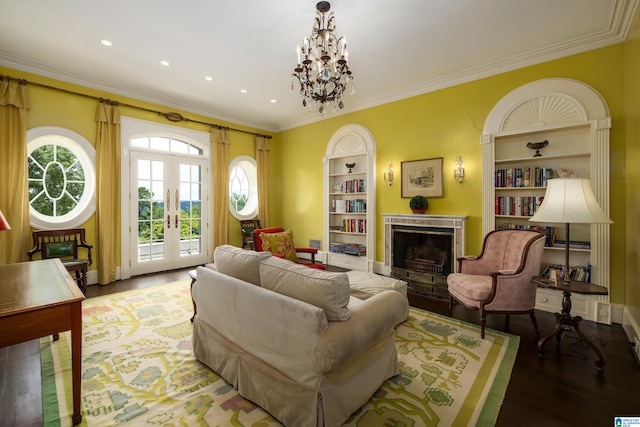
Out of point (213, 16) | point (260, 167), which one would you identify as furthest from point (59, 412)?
point (260, 167)

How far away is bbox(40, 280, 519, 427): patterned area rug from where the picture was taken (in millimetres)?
1736

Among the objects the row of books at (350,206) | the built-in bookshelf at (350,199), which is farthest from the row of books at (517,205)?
the row of books at (350,206)

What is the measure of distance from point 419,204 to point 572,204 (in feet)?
7.21

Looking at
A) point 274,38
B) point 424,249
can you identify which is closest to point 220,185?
point 274,38

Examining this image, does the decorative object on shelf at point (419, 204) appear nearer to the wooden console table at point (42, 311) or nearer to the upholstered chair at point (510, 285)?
the upholstered chair at point (510, 285)

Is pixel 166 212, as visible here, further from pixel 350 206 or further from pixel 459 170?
pixel 459 170

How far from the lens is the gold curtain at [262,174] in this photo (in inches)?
262

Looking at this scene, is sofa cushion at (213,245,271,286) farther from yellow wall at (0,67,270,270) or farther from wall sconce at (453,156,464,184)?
yellow wall at (0,67,270,270)

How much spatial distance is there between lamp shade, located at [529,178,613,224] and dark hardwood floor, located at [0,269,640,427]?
1.19 meters

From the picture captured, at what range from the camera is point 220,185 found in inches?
233

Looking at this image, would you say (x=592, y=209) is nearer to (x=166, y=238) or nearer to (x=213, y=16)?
(x=213, y=16)

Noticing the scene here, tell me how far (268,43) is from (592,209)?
3.68m

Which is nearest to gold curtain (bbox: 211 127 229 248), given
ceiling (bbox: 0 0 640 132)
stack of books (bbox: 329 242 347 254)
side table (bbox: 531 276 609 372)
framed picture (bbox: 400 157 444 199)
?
ceiling (bbox: 0 0 640 132)

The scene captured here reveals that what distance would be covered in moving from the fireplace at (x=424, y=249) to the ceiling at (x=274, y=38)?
84.3 inches
